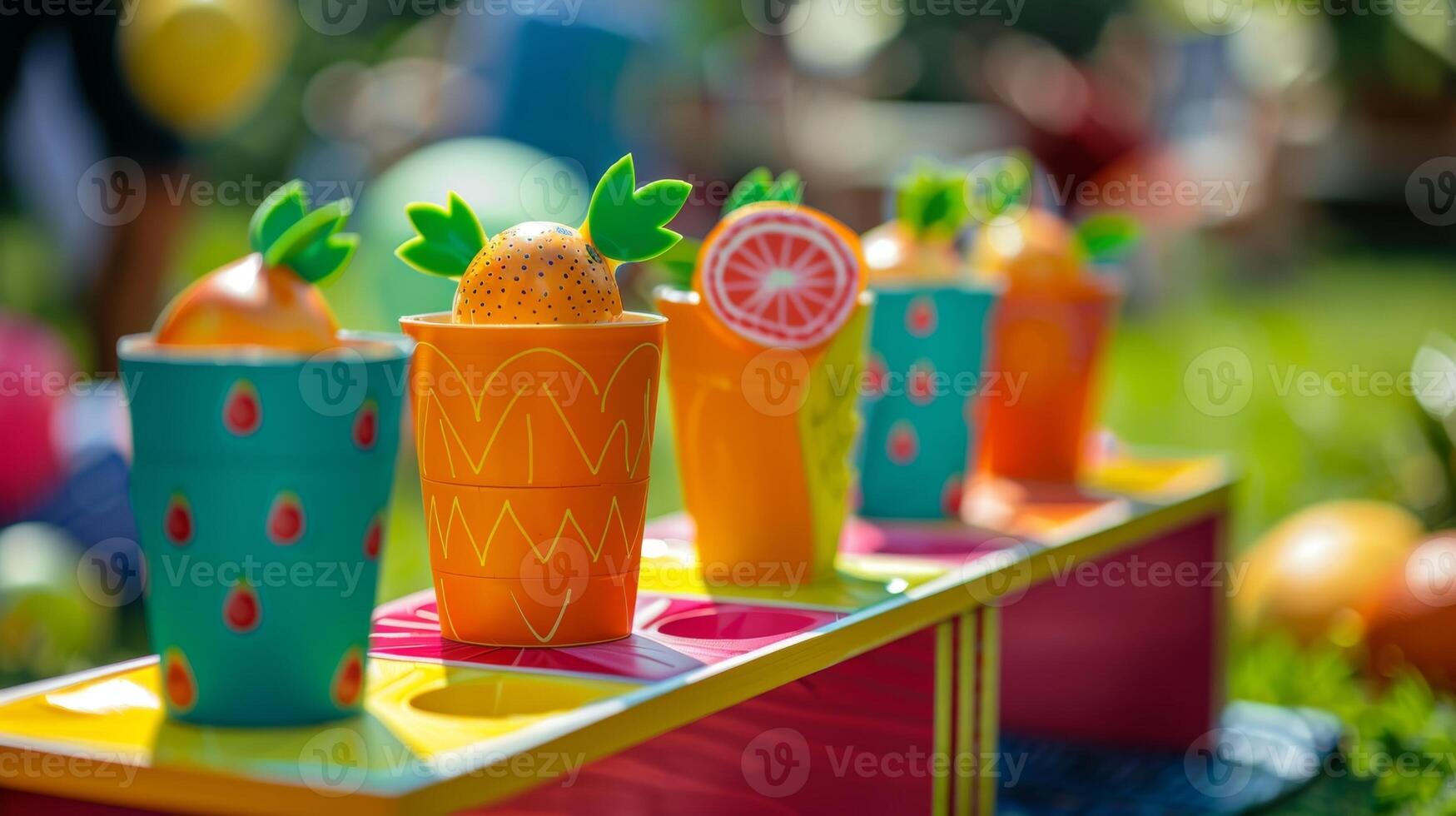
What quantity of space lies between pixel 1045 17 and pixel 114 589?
585 centimetres

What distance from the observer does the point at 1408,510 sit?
8.14 feet

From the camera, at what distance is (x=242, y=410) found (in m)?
0.79

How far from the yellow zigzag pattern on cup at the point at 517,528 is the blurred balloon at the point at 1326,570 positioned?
59.4 inches

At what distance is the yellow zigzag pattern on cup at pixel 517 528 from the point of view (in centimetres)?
98

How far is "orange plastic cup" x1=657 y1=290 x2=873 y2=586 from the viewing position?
47.3 inches

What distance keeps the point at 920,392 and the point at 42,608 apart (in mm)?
1443

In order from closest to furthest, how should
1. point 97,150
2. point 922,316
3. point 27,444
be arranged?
1. point 922,316
2. point 27,444
3. point 97,150

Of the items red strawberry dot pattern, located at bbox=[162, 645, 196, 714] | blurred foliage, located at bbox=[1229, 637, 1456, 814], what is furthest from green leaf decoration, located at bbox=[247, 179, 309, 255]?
blurred foliage, located at bbox=[1229, 637, 1456, 814]

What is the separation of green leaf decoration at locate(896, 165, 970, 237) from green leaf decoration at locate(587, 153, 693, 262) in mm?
557

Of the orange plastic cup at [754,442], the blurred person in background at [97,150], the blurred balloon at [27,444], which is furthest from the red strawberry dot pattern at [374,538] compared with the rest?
the blurred person in background at [97,150]

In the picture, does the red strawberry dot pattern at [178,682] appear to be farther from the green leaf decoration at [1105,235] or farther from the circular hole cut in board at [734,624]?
the green leaf decoration at [1105,235]

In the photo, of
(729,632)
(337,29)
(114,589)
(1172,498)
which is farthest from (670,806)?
(337,29)

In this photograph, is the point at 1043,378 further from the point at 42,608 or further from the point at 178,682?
the point at 42,608

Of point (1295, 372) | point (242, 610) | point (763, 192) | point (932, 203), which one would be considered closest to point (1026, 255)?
point (932, 203)
